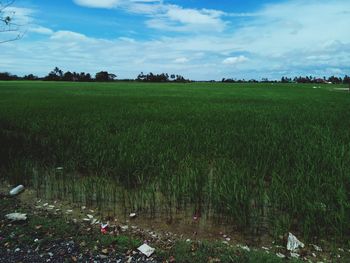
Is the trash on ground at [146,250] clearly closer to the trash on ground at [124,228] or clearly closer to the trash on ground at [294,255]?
the trash on ground at [124,228]

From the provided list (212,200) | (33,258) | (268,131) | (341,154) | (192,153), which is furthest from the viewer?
(268,131)

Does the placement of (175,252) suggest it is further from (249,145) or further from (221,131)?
(221,131)

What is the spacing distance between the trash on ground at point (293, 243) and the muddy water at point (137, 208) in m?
0.26

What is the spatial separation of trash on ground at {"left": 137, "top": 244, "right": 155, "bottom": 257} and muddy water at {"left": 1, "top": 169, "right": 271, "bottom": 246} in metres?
0.49

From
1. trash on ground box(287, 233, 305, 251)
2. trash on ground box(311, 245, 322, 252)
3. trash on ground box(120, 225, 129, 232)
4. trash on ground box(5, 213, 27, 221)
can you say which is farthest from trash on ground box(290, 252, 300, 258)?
trash on ground box(5, 213, 27, 221)

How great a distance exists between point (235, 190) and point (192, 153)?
8.27 feet

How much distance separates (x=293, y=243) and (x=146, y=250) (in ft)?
4.90

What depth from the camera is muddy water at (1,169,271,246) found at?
3.74m

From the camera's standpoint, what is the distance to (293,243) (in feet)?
11.0

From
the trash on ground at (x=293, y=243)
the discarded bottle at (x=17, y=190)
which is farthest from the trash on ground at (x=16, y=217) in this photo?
the trash on ground at (x=293, y=243)

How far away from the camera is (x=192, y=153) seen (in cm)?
642

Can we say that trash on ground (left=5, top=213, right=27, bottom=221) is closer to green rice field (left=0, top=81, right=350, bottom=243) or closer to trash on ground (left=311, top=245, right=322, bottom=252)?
green rice field (left=0, top=81, right=350, bottom=243)

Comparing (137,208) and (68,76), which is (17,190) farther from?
(68,76)

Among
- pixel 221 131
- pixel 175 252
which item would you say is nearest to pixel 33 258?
pixel 175 252
